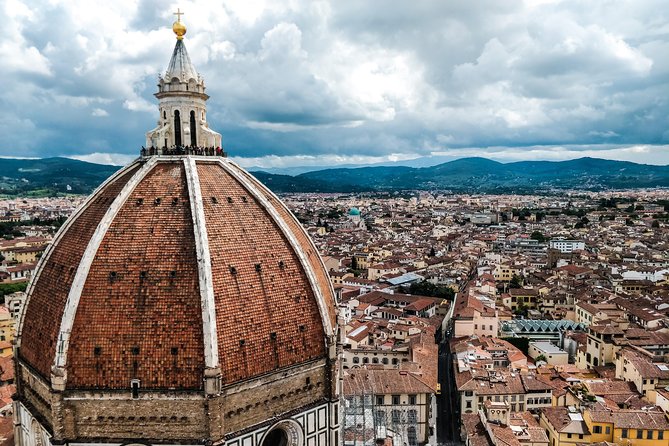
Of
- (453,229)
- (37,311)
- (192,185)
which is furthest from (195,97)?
(453,229)

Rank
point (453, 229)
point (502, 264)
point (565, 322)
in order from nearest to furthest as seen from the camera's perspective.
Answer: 1. point (565, 322)
2. point (502, 264)
3. point (453, 229)

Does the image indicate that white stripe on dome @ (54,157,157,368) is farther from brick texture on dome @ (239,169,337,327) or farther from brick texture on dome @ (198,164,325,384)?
brick texture on dome @ (239,169,337,327)

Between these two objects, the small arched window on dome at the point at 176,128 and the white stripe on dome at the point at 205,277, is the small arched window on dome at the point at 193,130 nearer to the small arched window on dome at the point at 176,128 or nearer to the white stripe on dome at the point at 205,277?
the small arched window on dome at the point at 176,128

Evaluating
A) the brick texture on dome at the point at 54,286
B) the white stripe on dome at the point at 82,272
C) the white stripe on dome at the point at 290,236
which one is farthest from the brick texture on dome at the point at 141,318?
the white stripe on dome at the point at 290,236

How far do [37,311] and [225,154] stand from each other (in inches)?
296

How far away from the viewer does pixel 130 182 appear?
16.6m

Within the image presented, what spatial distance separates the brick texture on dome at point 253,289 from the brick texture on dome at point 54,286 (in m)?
3.31

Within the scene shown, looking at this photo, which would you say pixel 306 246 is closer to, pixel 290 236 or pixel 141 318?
pixel 290 236

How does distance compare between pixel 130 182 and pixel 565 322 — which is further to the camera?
pixel 565 322

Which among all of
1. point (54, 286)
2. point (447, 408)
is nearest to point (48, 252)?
point (54, 286)

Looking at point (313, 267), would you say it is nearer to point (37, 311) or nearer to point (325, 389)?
point (325, 389)

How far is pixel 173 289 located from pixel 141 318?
1.08m

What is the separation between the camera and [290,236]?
17.4 metres

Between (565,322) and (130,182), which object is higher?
(130,182)
